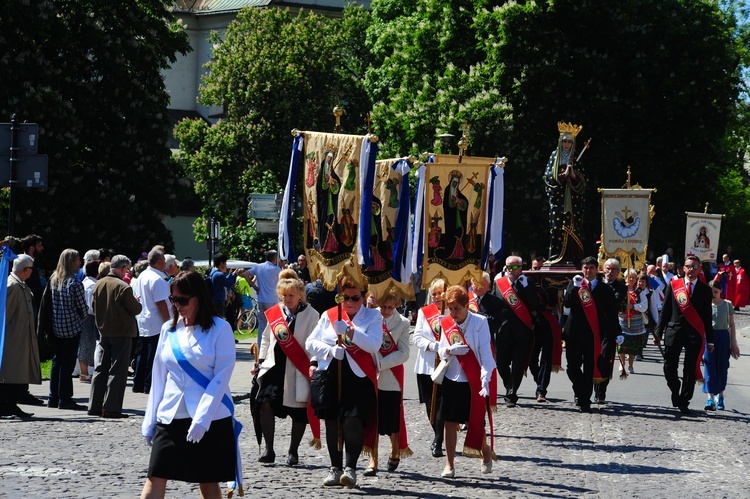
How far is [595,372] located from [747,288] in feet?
105

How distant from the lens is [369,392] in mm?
10328

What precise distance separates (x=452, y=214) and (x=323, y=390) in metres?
4.20

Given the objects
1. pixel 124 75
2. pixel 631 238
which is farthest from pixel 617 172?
pixel 124 75

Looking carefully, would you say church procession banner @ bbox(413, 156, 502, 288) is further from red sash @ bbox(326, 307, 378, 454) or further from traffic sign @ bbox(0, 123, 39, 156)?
traffic sign @ bbox(0, 123, 39, 156)

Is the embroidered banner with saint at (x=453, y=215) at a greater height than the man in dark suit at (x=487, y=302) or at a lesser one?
greater

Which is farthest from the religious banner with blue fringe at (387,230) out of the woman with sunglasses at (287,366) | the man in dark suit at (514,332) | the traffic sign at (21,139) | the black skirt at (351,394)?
the traffic sign at (21,139)

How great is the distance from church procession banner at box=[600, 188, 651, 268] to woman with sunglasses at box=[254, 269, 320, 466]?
17991 mm

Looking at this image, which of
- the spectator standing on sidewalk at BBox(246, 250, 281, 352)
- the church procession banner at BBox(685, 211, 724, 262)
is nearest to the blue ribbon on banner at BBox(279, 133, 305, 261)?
the spectator standing on sidewalk at BBox(246, 250, 281, 352)

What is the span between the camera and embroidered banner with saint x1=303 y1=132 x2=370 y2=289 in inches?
492

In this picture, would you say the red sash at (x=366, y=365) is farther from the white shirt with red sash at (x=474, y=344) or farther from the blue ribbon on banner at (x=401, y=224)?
the blue ribbon on banner at (x=401, y=224)

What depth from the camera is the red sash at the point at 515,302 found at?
16438mm

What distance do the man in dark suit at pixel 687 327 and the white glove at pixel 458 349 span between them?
5.79 meters

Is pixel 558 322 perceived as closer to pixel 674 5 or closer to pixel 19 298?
pixel 19 298

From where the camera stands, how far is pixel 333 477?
10.0 metres
